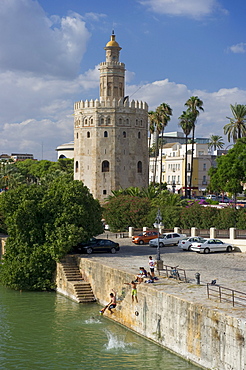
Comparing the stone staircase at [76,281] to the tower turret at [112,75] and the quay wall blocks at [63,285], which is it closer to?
the quay wall blocks at [63,285]

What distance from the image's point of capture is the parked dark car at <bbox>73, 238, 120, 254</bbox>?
35219mm

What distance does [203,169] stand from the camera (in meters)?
103

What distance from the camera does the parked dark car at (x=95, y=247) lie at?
35219 mm

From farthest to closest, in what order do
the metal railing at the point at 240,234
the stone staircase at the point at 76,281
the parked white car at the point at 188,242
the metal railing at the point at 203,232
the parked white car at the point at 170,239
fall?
1. the metal railing at the point at 203,232
2. the parked white car at the point at 170,239
3. the metal railing at the point at 240,234
4. the parked white car at the point at 188,242
5. the stone staircase at the point at 76,281

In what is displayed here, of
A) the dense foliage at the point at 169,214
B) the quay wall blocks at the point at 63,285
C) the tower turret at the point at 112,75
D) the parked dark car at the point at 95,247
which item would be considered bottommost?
the quay wall blocks at the point at 63,285

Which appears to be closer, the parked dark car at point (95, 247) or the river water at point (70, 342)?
the river water at point (70, 342)

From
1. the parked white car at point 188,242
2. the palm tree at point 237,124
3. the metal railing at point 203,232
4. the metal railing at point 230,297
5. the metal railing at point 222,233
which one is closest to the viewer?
the metal railing at point 230,297

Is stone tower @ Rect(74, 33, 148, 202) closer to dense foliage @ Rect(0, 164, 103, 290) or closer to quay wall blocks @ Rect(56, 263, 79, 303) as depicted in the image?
dense foliage @ Rect(0, 164, 103, 290)

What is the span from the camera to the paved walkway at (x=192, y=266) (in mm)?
22578

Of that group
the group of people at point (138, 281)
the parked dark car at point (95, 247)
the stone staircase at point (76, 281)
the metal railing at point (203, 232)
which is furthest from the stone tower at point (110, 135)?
the group of people at point (138, 281)

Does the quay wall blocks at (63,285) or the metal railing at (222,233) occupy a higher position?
the metal railing at (222,233)

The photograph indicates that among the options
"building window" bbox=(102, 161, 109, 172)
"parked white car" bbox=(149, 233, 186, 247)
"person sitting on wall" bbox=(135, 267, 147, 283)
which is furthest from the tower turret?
"person sitting on wall" bbox=(135, 267, 147, 283)

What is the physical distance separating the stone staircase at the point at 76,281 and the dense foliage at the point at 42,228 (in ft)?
2.12

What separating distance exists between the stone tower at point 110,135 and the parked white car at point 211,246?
31951 millimetres
